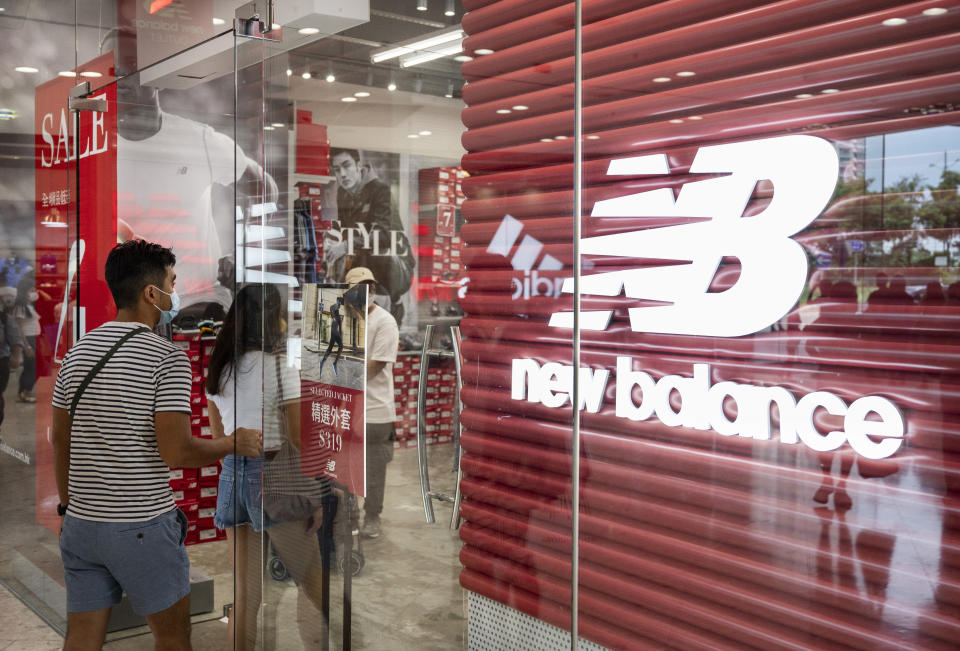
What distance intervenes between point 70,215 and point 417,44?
9.82 ft

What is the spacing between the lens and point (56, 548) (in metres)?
4.53

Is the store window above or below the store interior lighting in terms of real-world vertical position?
below

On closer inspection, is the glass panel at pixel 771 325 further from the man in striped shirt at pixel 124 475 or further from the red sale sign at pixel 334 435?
the man in striped shirt at pixel 124 475

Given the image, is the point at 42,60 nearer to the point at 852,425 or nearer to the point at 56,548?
the point at 56,548

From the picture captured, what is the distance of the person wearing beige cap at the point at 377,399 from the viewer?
2.49 m

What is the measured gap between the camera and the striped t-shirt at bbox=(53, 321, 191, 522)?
2738 mm

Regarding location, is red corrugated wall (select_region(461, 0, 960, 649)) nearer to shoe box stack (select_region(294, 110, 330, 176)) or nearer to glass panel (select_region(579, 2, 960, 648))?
glass panel (select_region(579, 2, 960, 648))

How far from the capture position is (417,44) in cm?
233

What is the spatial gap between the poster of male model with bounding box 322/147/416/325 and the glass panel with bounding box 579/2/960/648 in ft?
2.43

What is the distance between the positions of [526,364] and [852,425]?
0.75m

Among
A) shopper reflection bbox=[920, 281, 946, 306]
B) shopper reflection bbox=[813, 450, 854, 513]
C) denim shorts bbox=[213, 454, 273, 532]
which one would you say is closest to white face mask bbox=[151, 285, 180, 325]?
denim shorts bbox=[213, 454, 273, 532]

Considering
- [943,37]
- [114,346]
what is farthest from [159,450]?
[943,37]

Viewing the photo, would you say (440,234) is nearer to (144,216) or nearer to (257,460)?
(257,460)

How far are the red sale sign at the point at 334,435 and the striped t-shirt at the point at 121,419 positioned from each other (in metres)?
0.41
